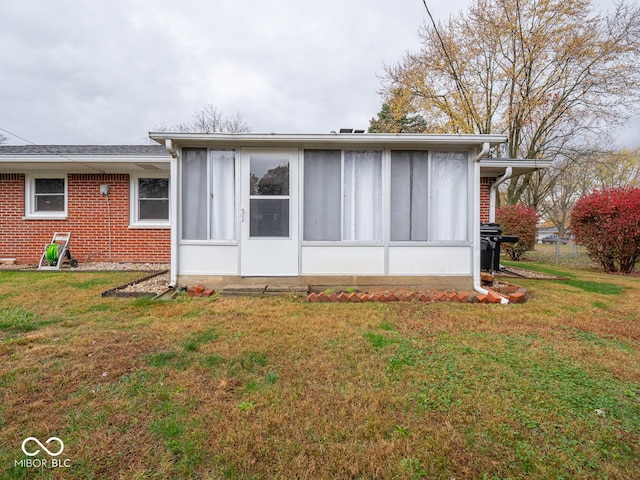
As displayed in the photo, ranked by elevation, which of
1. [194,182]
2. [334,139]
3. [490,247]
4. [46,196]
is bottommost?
[490,247]

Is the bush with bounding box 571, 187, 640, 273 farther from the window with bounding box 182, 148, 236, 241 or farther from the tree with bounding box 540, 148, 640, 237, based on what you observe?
the tree with bounding box 540, 148, 640, 237

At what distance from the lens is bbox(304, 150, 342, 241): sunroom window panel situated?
5.23 m

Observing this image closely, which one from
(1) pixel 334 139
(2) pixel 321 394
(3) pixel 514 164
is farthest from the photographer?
(3) pixel 514 164

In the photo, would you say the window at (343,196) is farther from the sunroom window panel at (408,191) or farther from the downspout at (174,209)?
the downspout at (174,209)

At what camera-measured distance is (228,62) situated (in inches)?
691

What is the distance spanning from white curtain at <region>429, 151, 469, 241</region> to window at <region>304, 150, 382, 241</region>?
96 centimetres

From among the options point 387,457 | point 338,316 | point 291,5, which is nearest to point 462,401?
point 387,457

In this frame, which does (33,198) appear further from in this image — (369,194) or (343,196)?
(369,194)

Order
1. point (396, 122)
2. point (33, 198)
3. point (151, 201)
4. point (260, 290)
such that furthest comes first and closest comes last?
point (396, 122) → point (151, 201) → point (33, 198) → point (260, 290)

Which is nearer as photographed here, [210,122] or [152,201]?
[152,201]

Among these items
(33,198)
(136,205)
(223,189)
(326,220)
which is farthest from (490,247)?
(33,198)

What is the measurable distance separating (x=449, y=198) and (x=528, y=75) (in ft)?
42.1

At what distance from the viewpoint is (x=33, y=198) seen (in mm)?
8109

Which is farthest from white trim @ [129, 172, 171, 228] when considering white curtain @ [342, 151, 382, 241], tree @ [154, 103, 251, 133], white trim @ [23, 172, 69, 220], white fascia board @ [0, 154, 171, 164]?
tree @ [154, 103, 251, 133]
